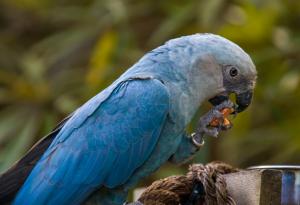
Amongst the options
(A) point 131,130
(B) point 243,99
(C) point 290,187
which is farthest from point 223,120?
(C) point 290,187

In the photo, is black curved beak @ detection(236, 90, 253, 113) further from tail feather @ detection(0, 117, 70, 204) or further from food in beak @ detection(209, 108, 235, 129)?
tail feather @ detection(0, 117, 70, 204)

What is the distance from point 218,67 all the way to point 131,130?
27cm

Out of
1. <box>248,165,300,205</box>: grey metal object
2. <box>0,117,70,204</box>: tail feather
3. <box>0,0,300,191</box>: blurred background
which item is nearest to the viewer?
<box>248,165,300,205</box>: grey metal object

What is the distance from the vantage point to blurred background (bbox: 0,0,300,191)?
3.44 metres

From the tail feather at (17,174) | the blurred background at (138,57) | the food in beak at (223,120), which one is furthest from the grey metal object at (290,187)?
the blurred background at (138,57)

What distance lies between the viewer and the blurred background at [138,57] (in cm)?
344

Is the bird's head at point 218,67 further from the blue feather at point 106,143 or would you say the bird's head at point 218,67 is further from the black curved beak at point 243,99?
the blue feather at point 106,143

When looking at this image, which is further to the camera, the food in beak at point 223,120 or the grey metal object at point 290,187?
the food in beak at point 223,120

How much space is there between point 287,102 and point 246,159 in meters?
0.40

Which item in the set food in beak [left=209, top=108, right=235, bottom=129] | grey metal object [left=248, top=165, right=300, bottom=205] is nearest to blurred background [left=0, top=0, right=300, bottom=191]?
food in beak [left=209, top=108, right=235, bottom=129]

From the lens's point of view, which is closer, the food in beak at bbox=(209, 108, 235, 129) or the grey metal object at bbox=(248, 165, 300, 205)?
the grey metal object at bbox=(248, 165, 300, 205)

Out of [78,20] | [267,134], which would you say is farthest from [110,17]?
[267,134]

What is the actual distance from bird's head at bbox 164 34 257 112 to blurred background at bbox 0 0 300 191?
1.13 m

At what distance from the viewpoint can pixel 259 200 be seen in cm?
172
